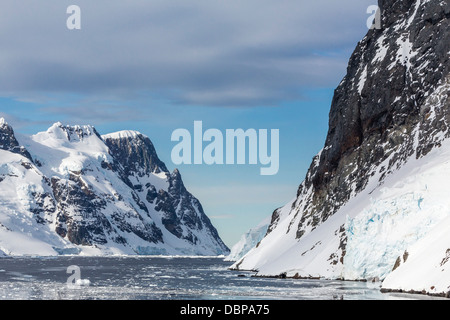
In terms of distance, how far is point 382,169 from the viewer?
11894 cm

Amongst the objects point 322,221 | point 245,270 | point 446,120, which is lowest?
point 245,270

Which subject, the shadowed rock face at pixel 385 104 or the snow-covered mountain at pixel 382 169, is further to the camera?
the shadowed rock face at pixel 385 104

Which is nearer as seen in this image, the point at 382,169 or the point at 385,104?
the point at 382,169

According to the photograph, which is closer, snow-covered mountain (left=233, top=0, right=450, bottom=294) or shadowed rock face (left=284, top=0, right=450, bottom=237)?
snow-covered mountain (left=233, top=0, right=450, bottom=294)

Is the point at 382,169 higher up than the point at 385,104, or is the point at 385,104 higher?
the point at 385,104

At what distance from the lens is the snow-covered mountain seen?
8462 cm

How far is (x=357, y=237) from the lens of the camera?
298 feet

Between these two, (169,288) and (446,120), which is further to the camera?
(446,120)

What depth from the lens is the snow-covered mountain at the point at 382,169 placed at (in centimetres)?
8462
